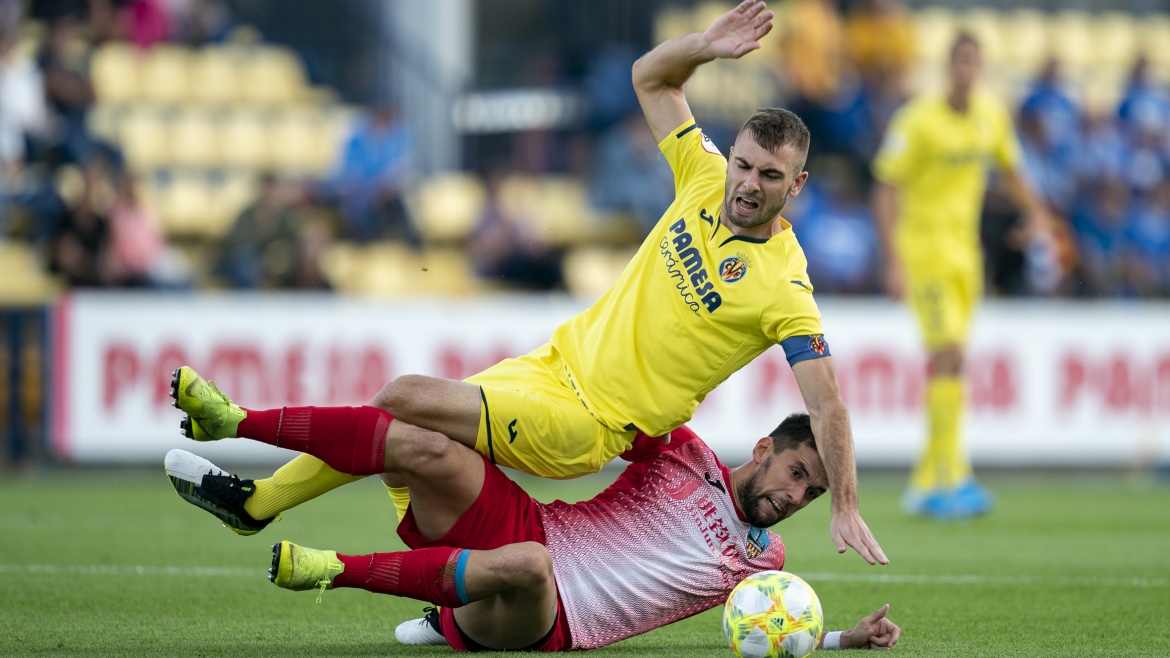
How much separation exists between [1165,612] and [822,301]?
7.69 meters

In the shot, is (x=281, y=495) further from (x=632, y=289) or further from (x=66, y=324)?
(x=66, y=324)

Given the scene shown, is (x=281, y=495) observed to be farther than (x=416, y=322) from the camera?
No

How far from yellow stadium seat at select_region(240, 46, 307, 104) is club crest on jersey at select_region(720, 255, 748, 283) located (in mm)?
12791

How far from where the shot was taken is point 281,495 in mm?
5066

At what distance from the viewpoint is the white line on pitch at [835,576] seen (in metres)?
6.89

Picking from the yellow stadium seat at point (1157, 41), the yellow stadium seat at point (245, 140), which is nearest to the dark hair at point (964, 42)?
the yellow stadium seat at point (245, 140)

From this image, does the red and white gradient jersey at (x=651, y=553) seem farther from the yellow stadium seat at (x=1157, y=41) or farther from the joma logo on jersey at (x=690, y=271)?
the yellow stadium seat at (x=1157, y=41)

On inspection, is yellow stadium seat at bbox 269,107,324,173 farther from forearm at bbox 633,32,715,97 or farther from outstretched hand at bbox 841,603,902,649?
outstretched hand at bbox 841,603,902,649

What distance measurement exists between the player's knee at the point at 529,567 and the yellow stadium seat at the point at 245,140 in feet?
40.2

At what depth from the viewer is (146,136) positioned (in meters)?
16.1

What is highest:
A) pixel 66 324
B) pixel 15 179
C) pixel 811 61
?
pixel 811 61

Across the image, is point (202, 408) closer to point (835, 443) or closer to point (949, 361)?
point (835, 443)

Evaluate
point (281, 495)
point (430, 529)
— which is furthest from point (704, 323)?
point (281, 495)

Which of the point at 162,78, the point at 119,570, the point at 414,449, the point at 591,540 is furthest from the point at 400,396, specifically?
the point at 162,78
